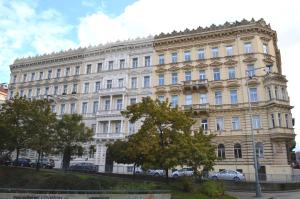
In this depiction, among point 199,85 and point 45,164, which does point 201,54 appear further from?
point 45,164

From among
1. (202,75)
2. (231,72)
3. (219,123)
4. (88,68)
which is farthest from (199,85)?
(88,68)

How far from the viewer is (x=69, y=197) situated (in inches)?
603

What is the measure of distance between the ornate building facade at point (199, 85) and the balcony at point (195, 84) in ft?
0.51

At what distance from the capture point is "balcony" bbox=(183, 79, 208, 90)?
47375 millimetres

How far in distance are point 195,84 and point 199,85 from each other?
2.16 feet

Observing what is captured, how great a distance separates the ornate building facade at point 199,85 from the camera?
141ft

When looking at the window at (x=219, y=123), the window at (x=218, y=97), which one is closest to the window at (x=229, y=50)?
the window at (x=218, y=97)

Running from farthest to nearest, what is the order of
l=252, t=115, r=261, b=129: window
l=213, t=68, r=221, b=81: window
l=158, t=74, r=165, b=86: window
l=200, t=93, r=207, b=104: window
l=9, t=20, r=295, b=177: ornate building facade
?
l=158, t=74, r=165, b=86: window
l=213, t=68, r=221, b=81: window
l=200, t=93, r=207, b=104: window
l=252, t=115, r=261, b=129: window
l=9, t=20, r=295, b=177: ornate building facade

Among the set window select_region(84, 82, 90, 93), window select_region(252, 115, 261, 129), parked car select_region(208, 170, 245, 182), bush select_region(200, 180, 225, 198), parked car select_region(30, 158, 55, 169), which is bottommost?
bush select_region(200, 180, 225, 198)

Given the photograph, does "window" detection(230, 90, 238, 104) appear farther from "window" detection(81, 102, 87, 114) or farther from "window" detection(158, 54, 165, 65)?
"window" detection(81, 102, 87, 114)

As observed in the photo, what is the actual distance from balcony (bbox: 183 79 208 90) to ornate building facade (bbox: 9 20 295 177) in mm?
156

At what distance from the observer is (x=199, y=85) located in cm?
4756

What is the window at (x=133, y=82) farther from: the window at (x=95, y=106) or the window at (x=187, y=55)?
the window at (x=187, y=55)

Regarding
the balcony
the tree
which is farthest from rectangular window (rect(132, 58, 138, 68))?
the tree
